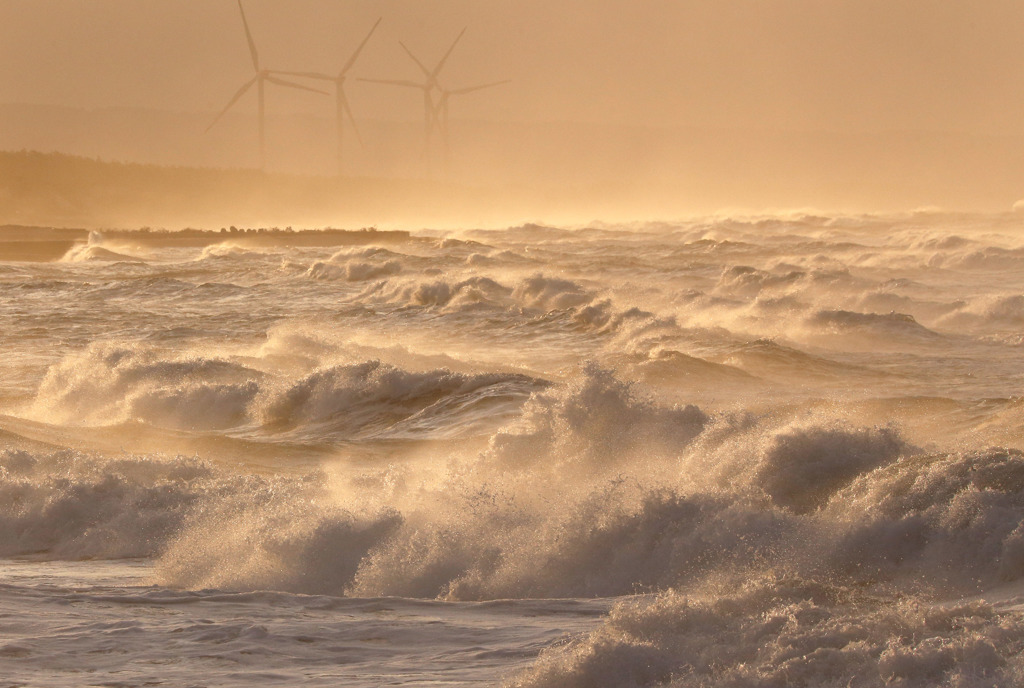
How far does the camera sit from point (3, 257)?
57156 mm

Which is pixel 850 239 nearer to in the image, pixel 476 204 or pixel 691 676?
pixel 691 676

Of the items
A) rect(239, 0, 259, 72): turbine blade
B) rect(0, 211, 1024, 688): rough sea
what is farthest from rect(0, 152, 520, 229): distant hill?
rect(0, 211, 1024, 688): rough sea

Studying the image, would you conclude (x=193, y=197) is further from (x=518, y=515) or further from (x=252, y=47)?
(x=518, y=515)

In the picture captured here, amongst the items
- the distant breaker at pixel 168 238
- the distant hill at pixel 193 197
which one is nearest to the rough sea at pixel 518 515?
the distant breaker at pixel 168 238

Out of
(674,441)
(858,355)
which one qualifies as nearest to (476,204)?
(858,355)

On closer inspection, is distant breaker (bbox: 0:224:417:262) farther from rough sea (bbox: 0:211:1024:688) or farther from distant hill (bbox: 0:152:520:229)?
rough sea (bbox: 0:211:1024:688)

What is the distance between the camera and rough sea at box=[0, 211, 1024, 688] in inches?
237

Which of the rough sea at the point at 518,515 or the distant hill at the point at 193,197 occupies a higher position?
the distant hill at the point at 193,197

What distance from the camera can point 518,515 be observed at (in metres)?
8.93

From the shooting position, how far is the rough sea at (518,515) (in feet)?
19.8

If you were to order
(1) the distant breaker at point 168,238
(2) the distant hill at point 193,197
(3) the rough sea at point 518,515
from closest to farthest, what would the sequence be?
(3) the rough sea at point 518,515 → (1) the distant breaker at point 168,238 → (2) the distant hill at point 193,197

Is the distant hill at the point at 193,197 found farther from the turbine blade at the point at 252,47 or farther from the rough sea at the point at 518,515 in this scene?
the rough sea at the point at 518,515

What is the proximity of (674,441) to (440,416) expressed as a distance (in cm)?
517

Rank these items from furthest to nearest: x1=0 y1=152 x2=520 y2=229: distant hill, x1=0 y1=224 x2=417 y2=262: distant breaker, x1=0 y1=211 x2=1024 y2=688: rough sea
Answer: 1. x1=0 y1=152 x2=520 y2=229: distant hill
2. x1=0 y1=224 x2=417 y2=262: distant breaker
3. x1=0 y1=211 x2=1024 y2=688: rough sea
